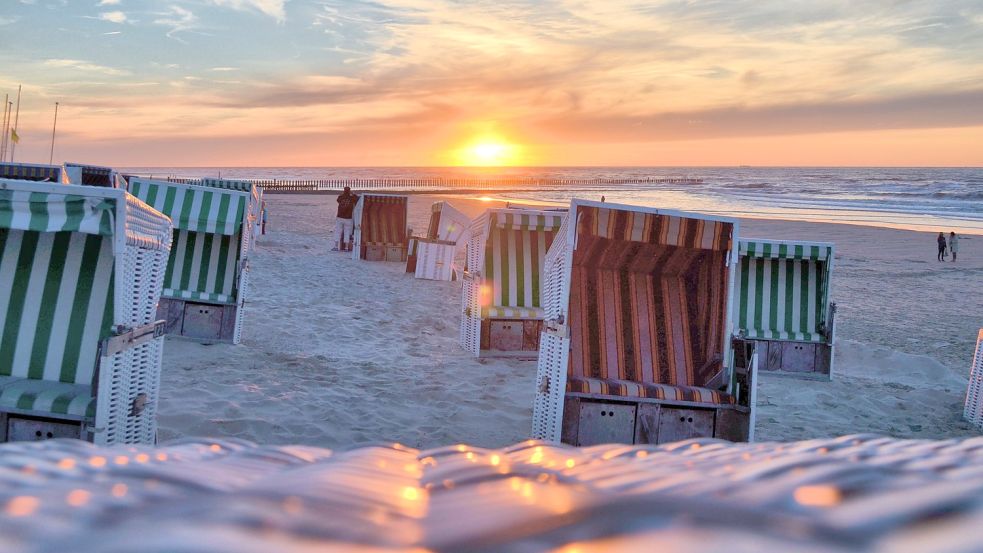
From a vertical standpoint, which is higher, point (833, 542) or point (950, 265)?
point (950, 265)

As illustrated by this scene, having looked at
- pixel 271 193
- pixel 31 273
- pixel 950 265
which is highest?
pixel 271 193

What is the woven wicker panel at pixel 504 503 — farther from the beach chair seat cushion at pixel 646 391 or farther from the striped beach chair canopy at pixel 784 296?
the striped beach chair canopy at pixel 784 296

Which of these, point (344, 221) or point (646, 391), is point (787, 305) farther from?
point (344, 221)

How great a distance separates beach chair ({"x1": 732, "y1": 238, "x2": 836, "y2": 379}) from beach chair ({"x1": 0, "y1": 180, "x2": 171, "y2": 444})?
5.82m

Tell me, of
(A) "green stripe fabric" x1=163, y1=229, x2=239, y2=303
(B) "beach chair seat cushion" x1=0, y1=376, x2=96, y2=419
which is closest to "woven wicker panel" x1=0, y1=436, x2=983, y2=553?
(B) "beach chair seat cushion" x1=0, y1=376, x2=96, y2=419

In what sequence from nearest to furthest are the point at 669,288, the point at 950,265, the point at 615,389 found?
the point at 615,389 → the point at 669,288 → the point at 950,265

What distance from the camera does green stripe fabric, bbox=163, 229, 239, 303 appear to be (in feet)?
26.8

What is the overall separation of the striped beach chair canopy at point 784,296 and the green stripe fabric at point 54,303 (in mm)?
6088

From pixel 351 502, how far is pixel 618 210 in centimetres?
476

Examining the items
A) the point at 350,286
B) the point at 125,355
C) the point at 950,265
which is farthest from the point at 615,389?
the point at 950,265

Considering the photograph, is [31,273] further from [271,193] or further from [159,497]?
[271,193]

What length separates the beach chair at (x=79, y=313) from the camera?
12.3ft

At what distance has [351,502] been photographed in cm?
80

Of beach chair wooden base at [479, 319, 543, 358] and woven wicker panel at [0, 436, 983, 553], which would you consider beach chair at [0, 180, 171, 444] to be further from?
beach chair wooden base at [479, 319, 543, 358]
